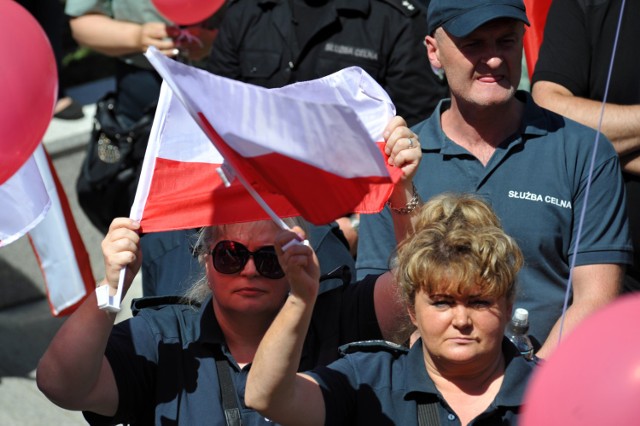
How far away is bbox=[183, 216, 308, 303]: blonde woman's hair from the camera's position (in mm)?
3680

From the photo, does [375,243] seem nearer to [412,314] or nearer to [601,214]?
[601,214]

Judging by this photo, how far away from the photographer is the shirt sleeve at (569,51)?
16.0ft

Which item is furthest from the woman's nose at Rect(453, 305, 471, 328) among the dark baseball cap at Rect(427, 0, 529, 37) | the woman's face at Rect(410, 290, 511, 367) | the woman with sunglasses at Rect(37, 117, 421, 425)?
the dark baseball cap at Rect(427, 0, 529, 37)

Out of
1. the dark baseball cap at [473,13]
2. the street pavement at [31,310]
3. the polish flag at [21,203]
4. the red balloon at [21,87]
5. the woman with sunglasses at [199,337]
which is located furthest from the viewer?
the street pavement at [31,310]

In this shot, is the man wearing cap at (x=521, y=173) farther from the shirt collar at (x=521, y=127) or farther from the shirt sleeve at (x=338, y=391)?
the shirt sleeve at (x=338, y=391)

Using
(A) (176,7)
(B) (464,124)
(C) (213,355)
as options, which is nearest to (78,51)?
(A) (176,7)

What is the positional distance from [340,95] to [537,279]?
0.90m

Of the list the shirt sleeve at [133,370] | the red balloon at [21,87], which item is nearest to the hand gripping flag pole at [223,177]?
the shirt sleeve at [133,370]

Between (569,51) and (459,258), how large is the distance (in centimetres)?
189

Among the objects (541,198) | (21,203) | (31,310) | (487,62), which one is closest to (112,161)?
(31,310)

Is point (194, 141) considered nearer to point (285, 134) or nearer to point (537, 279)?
point (285, 134)

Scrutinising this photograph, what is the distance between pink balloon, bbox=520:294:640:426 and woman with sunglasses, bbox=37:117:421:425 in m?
1.10

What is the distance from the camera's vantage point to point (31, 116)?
3707 mm

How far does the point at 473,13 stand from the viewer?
4.21 meters
